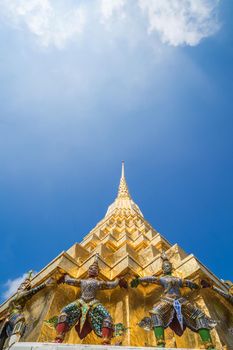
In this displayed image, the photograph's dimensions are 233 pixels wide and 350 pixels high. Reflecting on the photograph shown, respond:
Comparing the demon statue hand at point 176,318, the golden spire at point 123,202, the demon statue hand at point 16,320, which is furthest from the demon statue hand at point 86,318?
the golden spire at point 123,202

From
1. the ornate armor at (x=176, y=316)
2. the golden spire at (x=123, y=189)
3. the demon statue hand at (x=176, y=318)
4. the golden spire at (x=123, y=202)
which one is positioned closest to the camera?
the demon statue hand at (x=176, y=318)

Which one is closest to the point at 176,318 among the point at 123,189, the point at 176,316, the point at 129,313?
the point at 176,316

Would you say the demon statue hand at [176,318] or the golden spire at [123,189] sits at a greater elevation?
the golden spire at [123,189]

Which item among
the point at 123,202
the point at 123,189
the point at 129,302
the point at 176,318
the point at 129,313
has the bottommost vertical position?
the point at 176,318

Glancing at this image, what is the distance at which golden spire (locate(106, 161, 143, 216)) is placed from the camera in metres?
25.1

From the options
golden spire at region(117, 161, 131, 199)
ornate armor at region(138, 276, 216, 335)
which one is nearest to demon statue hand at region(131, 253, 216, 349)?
ornate armor at region(138, 276, 216, 335)

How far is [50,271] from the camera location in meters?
8.82

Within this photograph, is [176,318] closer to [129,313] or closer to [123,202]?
[129,313]

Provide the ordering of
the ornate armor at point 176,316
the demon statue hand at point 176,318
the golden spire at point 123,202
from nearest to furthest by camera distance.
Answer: the demon statue hand at point 176,318 < the ornate armor at point 176,316 < the golden spire at point 123,202

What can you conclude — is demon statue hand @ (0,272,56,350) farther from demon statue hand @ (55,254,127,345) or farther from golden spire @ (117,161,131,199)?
golden spire @ (117,161,131,199)

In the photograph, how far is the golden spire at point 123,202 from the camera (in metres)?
25.1

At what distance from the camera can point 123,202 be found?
1069 inches

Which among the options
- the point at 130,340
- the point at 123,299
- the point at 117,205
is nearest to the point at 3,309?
the point at 123,299

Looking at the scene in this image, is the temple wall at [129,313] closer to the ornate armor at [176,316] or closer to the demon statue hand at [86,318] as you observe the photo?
the ornate armor at [176,316]
